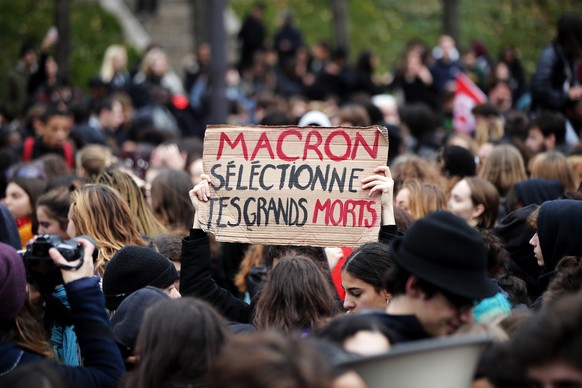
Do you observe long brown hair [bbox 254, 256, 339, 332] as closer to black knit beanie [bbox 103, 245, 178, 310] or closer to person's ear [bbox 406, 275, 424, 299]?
black knit beanie [bbox 103, 245, 178, 310]

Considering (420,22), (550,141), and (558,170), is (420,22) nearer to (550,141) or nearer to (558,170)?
(550,141)

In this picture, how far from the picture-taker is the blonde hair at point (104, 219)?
7.22 metres

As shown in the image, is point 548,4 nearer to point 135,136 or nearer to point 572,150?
point 135,136

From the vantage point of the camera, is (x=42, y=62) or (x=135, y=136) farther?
(x=42, y=62)

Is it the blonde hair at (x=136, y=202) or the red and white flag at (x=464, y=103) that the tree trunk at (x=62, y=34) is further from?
the blonde hair at (x=136, y=202)

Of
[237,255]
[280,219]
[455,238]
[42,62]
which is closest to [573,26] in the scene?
[237,255]

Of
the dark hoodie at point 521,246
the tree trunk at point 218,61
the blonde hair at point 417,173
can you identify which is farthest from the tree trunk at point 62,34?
the dark hoodie at point 521,246

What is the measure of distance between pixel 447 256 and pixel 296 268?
1.56 meters

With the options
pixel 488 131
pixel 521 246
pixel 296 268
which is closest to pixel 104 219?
pixel 296 268

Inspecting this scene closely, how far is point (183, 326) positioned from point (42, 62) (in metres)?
17.5

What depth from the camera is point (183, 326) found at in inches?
169

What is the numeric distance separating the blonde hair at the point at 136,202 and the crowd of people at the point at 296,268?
2 centimetres

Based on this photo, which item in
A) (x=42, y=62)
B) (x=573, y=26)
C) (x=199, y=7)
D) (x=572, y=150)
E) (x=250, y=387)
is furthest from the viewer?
(x=199, y=7)

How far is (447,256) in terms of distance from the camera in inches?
170
